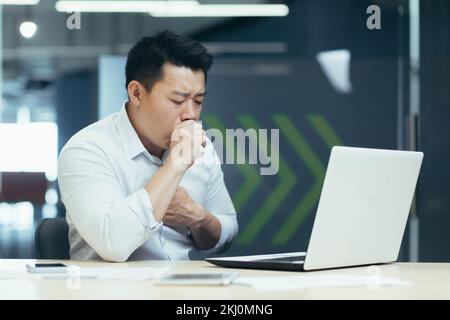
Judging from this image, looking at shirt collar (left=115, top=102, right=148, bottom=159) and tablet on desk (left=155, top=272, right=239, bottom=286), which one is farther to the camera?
shirt collar (left=115, top=102, right=148, bottom=159)

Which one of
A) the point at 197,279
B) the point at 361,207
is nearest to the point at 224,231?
the point at 361,207

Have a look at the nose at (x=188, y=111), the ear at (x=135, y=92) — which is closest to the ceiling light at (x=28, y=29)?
the ear at (x=135, y=92)

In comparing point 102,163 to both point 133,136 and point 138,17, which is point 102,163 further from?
point 138,17

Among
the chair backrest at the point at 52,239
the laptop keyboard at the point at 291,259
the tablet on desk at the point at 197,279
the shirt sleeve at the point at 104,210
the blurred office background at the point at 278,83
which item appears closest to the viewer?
the tablet on desk at the point at 197,279

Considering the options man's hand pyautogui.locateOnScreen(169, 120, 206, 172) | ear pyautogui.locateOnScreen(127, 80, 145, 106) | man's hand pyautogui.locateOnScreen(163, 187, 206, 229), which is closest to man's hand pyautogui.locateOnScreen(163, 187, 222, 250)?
man's hand pyautogui.locateOnScreen(163, 187, 206, 229)

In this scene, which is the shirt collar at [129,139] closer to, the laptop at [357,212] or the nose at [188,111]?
the nose at [188,111]

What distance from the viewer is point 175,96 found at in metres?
3.02

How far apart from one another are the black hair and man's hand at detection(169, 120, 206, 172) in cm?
24

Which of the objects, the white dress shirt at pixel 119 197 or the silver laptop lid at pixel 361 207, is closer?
the silver laptop lid at pixel 361 207

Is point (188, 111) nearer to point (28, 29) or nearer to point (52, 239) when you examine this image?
point (52, 239)

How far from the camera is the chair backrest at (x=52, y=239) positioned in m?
2.62

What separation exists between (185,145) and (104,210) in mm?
400

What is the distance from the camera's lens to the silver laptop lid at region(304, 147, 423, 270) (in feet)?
6.34

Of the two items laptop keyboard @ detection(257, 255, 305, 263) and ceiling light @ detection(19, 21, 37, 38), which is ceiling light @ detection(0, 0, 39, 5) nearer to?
ceiling light @ detection(19, 21, 37, 38)
